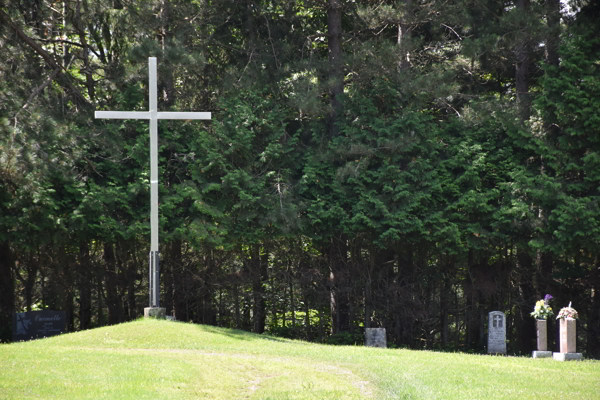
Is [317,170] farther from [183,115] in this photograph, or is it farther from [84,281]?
[84,281]

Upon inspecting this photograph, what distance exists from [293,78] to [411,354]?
863cm

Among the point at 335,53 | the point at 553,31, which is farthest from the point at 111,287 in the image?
the point at 553,31

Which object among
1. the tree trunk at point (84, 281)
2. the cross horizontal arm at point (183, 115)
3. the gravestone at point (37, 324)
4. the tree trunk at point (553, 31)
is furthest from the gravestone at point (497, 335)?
the tree trunk at point (84, 281)

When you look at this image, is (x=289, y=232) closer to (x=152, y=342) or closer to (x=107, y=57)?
(x=152, y=342)

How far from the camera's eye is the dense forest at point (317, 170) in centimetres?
1619

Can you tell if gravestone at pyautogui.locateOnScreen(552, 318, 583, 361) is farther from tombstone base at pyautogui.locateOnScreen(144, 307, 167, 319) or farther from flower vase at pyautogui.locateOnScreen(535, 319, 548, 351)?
tombstone base at pyautogui.locateOnScreen(144, 307, 167, 319)

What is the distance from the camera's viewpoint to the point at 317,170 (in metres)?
17.5

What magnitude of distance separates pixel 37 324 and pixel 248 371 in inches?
311

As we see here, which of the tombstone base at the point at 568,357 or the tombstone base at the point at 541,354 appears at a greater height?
the tombstone base at the point at 568,357

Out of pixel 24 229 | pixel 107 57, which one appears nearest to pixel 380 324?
pixel 24 229

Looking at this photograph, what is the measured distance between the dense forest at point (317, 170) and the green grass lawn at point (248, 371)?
4.38 m

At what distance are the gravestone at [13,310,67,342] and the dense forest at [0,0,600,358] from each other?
1.91 meters

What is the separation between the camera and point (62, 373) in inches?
348

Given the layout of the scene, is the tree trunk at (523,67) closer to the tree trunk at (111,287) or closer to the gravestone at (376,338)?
the gravestone at (376,338)
